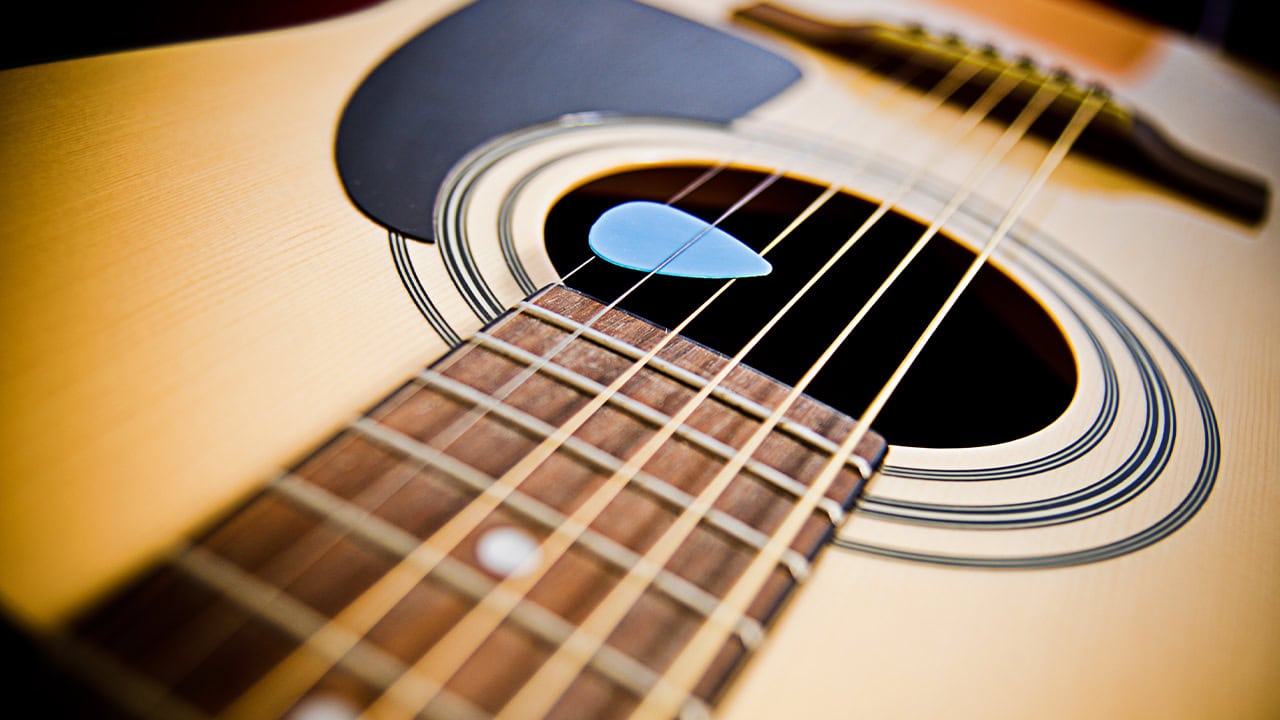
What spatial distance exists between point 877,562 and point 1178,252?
1.94 feet

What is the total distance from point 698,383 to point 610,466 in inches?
3.6

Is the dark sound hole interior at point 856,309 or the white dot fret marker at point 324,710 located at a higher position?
the dark sound hole interior at point 856,309

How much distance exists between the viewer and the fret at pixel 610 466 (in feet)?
1.23

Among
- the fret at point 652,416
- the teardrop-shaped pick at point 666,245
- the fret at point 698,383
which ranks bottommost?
the fret at point 652,416

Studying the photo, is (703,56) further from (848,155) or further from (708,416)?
(708,416)

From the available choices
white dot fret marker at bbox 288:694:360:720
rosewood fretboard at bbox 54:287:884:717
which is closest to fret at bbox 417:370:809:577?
rosewood fretboard at bbox 54:287:884:717

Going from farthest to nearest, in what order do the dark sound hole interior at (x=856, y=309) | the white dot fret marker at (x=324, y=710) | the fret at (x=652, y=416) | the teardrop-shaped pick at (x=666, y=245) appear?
the dark sound hole interior at (x=856, y=309), the teardrop-shaped pick at (x=666, y=245), the fret at (x=652, y=416), the white dot fret marker at (x=324, y=710)

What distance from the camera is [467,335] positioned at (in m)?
0.47

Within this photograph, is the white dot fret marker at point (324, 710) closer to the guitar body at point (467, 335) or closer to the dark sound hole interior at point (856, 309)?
the guitar body at point (467, 335)

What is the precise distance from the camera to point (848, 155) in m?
0.79

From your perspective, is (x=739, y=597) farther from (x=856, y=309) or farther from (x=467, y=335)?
(x=856, y=309)

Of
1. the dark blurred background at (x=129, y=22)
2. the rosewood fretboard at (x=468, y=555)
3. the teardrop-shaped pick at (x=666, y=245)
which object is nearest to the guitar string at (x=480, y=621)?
the rosewood fretboard at (x=468, y=555)

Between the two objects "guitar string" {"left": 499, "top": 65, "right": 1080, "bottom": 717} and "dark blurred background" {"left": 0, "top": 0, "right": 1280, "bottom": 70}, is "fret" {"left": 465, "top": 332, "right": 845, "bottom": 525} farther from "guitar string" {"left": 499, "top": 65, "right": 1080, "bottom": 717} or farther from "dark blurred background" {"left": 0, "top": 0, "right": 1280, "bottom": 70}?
"dark blurred background" {"left": 0, "top": 0, "right": 1280, "bottom": 70}

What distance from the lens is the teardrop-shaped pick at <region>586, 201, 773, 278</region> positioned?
1.80 ft
